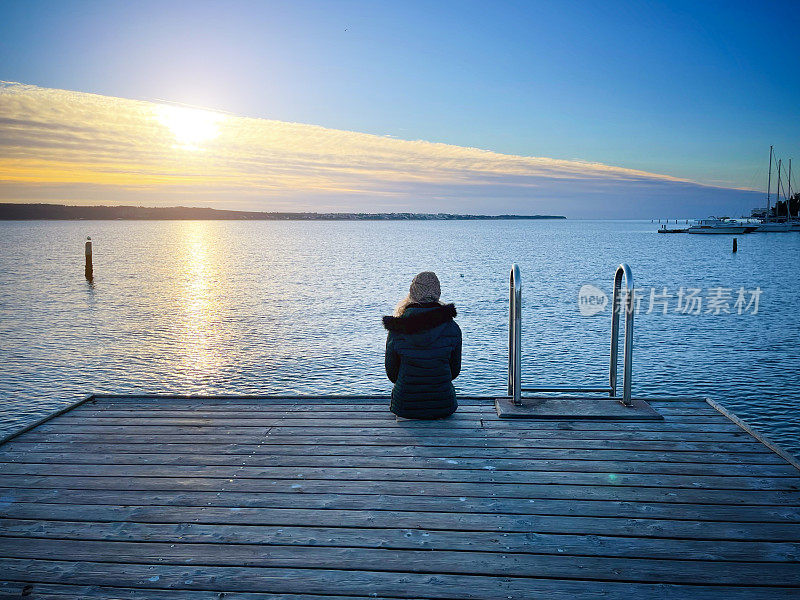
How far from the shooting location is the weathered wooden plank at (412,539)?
3.77 m

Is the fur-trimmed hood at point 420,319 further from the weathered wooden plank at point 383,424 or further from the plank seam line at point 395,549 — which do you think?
the plank seam line at point 395,549

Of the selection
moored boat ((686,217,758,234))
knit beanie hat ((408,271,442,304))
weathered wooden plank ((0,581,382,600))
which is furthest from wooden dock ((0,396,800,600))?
moored boat ((686,217,758,234))

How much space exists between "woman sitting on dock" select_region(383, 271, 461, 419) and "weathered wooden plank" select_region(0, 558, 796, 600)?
2.53 metres

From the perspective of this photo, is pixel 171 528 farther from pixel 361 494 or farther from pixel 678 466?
pixel 678 466

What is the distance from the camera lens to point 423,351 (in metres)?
5.81

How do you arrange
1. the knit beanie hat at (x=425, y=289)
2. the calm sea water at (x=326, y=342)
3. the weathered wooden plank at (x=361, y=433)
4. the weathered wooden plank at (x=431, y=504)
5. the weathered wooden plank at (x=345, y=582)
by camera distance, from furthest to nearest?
the calm sea water at (x=326, y=342) < the knit beanie hat at (x=425, y=289) < the weathered wooden plank at (x=361, y=433) < the weathered wooden plank at (x=431, y=504) < the weathered wooden plank at (x=345, y=582)

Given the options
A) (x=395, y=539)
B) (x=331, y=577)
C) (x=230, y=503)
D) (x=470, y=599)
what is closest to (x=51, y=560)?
(x=230, y=503)

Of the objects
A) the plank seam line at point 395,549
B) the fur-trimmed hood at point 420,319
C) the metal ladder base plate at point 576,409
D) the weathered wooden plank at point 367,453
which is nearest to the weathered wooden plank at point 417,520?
the plank seam line at point 395,549

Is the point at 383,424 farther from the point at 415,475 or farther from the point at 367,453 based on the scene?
the point at 415,475

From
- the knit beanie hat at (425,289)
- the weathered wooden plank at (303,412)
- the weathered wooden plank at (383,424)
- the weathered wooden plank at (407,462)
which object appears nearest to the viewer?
the weathered wooden plank at (407,462)

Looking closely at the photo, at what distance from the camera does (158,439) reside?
19.2ft

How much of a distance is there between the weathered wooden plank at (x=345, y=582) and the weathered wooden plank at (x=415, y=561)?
0.05 m

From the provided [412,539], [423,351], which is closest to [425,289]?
[423,351]

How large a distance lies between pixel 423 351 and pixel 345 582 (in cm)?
265
